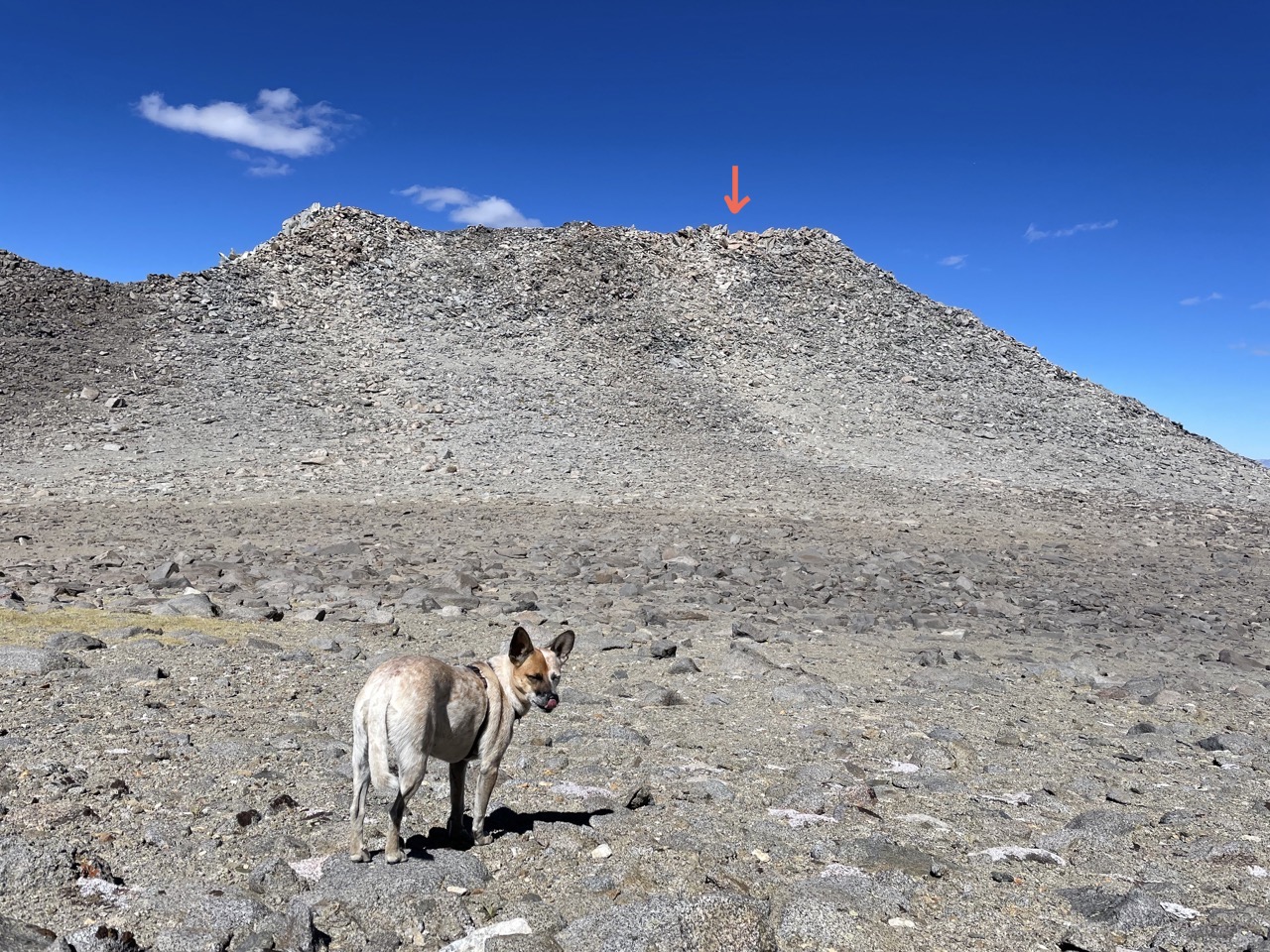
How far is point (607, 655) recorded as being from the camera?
8836 millimetres

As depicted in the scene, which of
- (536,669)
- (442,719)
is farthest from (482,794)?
(536,669)

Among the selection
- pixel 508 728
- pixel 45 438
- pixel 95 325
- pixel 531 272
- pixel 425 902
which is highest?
pixel 531 272

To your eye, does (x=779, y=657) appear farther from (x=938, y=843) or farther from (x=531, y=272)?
(x=531, y=272)

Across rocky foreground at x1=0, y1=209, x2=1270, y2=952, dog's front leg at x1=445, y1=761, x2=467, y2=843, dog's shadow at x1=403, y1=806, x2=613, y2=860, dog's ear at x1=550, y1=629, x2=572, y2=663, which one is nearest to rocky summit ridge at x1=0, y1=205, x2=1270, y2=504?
rocky foreground at x1=0, y1=209, x2=1270, y2=952

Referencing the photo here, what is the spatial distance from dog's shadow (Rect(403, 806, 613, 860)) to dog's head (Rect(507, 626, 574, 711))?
744 millimetres

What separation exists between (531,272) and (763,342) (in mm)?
11166

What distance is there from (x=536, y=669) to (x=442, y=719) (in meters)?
0.56

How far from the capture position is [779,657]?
9172 mm

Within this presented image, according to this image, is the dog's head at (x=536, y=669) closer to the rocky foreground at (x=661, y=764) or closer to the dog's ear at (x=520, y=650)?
the dog's ear at (x=520, y=650)

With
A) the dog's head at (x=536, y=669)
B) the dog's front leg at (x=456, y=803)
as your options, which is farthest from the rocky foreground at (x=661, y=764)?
the dog's head at (x=536, y=669)

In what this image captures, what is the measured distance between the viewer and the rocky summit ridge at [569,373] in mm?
25562

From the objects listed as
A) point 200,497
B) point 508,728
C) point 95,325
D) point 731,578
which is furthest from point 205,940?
point 95,325

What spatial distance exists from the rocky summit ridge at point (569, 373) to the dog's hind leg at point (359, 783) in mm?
18152

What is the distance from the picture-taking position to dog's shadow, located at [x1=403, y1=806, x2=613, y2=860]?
4340 millimetres
